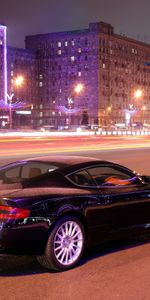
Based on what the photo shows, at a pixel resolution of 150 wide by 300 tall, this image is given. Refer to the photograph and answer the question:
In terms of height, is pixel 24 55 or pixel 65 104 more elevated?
pixel 24 55

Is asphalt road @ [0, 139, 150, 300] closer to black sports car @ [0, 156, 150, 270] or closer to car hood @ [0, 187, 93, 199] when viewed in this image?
black sports car @ [0, 156, 150, 270]

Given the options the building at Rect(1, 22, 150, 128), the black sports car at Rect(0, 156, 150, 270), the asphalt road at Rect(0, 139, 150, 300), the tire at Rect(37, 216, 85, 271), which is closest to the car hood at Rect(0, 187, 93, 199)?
the black sports car at Rect(0, 156, 150, 270)

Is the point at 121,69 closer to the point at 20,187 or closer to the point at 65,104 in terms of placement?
the point at 65,104

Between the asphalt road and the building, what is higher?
the building

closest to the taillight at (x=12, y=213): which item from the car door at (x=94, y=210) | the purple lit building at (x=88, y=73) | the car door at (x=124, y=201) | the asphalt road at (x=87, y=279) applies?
the asphalt road at (x=87, y=279)

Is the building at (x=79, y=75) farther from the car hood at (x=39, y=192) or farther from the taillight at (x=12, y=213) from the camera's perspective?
the taillight at (x=12, y=213)

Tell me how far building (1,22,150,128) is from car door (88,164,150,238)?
442ft

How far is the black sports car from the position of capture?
5488 millimetres

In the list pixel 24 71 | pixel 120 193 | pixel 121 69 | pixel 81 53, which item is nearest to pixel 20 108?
pixel 24 71

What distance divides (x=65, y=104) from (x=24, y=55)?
18.9m

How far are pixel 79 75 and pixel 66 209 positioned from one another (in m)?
149

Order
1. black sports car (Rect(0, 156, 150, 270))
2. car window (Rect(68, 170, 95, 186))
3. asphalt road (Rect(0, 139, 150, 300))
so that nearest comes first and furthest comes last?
asphalt road (Rect(0, 139, 150, 300)) → black sports car (Rect(0, 156, 150, 270)) → car window (Rect(68, 170, 95, 186))

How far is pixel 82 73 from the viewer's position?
152 metres

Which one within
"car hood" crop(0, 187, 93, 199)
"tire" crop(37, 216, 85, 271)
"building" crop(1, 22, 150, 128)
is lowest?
"tire" crop(37, 216, 85, 271)
